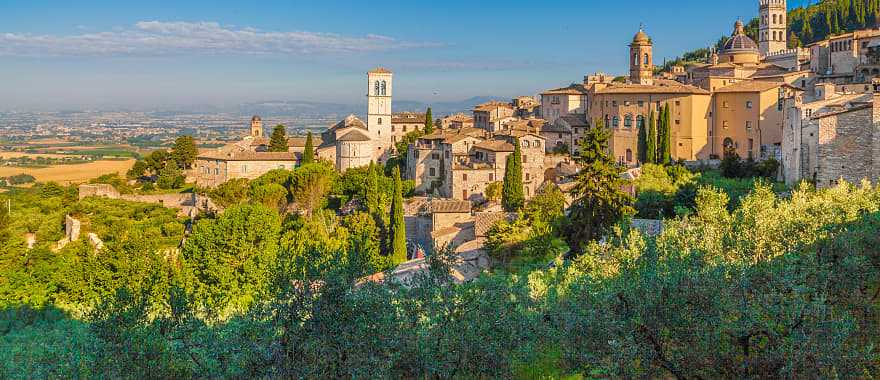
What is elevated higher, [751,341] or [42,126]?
[42,126]

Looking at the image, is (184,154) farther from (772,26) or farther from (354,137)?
(772,26)

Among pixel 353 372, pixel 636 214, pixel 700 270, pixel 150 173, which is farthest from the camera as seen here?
pixel 150 173

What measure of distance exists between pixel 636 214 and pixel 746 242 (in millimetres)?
17614

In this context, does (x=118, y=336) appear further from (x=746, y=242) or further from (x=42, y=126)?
(x=42, y=126)

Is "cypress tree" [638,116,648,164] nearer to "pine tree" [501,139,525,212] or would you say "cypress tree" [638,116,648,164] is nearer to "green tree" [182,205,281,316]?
"pine tree" [501,139,525,212]

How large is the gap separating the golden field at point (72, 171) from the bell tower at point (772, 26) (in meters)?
65.1

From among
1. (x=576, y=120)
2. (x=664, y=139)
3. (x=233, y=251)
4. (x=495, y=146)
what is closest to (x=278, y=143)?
(x=495, y=146)

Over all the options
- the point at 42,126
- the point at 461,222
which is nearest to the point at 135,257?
the point at 461,222

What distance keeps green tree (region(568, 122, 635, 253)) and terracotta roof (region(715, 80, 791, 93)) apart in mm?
18221

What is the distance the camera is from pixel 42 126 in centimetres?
16062

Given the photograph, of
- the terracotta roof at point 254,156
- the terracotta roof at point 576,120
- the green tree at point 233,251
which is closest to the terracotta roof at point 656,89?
the terracotta roof at point 576,120

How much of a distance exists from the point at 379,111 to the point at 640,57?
2048cm

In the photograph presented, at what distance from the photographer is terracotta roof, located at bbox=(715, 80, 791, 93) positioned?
1713 inches

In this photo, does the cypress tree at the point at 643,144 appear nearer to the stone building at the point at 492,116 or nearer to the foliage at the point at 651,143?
the foliage at the point at 651,143
